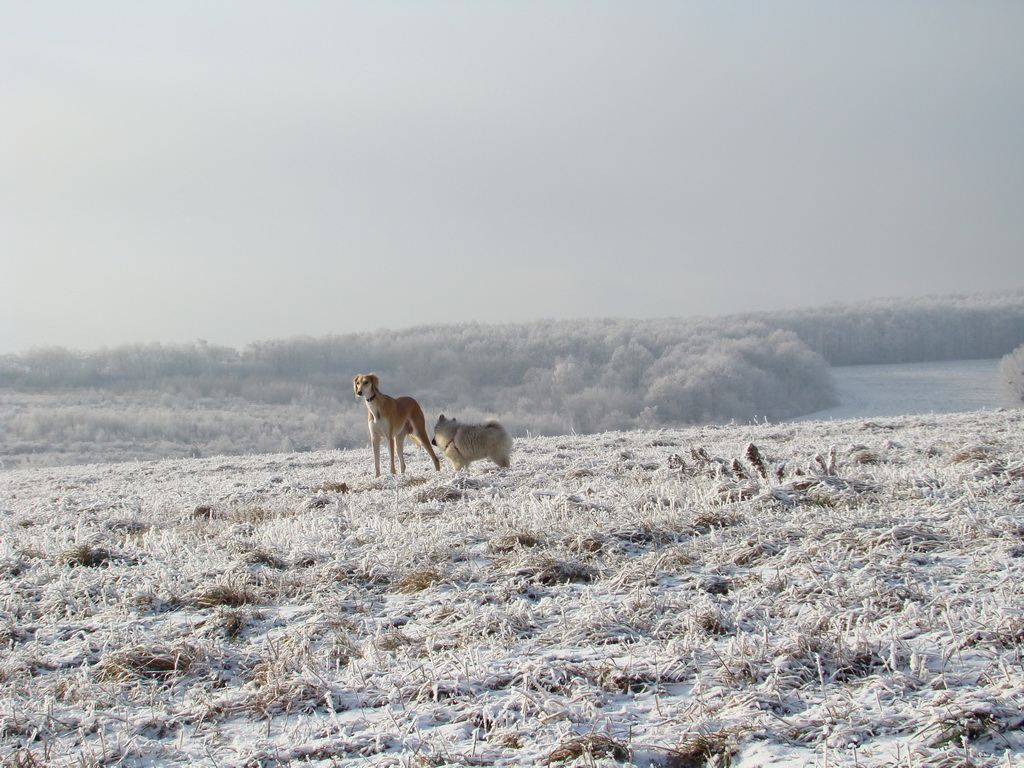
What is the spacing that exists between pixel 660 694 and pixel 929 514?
3857 millimetres

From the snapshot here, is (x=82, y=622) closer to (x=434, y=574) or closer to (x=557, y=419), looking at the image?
(x=434, y=574)

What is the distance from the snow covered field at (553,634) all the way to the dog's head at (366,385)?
6.89m

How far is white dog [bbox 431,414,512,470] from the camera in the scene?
46.0 feet

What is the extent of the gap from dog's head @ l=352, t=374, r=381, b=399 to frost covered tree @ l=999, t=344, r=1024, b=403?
63388 millimetres

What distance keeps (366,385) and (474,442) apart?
8.73 ft

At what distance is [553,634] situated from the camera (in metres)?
4.08

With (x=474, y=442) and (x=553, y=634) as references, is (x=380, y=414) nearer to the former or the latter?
(x=474, y=442)

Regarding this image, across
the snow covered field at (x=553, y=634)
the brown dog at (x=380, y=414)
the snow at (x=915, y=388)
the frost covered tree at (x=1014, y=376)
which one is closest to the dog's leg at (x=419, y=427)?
the brown dog at (x=380, y=414)

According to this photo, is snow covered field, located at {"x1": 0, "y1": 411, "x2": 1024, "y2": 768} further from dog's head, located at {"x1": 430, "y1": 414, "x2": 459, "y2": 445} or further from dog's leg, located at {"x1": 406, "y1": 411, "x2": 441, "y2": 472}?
dog's leg, located at {"x1": 406, "y1": 411, "x2": 441, "y2": 472}

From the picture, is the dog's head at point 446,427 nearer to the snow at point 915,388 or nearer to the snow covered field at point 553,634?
the snow covered field at point 553,634

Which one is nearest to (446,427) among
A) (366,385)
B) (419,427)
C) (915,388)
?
(419,427)

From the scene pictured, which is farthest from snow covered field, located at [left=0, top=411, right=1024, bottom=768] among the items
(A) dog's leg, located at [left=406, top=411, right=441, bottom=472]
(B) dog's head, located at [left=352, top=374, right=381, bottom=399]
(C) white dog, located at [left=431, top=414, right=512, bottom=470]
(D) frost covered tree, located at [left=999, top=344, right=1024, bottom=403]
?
(D) frost covered tree, located at [left=999, top=344, right=1024, bottom=403]

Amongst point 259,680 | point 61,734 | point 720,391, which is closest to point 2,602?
point 61,734

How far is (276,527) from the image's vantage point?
7684 millimetres
